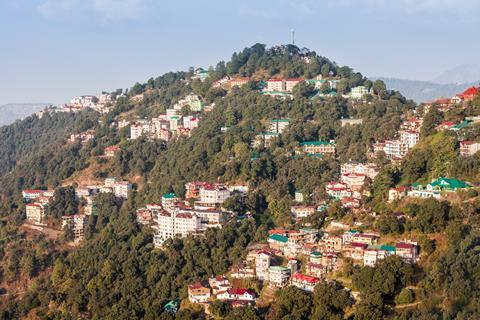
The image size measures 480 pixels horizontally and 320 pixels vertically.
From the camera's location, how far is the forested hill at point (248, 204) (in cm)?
1830

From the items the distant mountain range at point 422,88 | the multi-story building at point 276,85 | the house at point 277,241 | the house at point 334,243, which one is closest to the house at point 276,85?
the multi-story building at point 276,85

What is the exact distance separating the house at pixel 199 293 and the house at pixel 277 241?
A: 2.56 meters

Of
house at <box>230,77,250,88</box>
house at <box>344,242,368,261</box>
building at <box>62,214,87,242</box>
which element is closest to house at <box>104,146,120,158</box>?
building at <box>62,214,87,242</box>

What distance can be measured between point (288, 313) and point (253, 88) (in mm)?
21169

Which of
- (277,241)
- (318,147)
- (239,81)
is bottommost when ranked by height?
(277,241)

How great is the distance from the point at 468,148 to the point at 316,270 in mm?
6838

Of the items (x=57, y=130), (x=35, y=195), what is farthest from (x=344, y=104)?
(x=57, y=130)

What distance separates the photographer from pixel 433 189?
2094cm

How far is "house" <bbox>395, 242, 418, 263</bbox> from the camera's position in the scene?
18.9 meters

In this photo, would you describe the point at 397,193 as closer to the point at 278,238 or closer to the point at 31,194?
the point at 278,238

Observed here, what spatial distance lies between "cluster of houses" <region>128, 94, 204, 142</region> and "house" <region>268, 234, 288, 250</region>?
13705mm

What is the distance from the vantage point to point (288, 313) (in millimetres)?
18438

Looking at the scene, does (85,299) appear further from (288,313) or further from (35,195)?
(35,195)

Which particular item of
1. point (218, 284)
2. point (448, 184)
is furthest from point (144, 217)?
point (448, 184)
